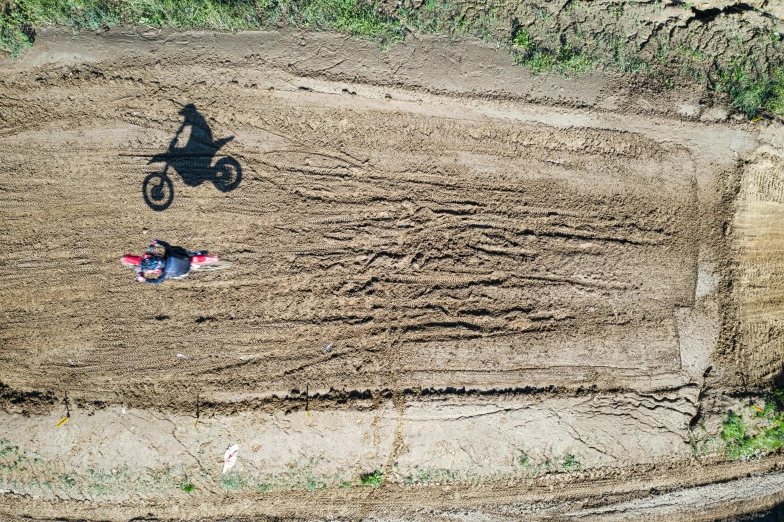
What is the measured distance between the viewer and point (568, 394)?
6.73 m

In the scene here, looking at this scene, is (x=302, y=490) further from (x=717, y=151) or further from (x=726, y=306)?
(x=717, y=151)

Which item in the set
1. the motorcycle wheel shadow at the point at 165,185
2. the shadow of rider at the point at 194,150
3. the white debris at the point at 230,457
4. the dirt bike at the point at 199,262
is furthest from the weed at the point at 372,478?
the shadow of rider at the point at 194,150

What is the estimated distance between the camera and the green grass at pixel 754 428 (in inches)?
269

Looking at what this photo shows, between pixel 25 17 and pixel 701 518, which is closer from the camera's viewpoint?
pixel 25 17

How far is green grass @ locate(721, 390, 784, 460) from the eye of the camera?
683cm

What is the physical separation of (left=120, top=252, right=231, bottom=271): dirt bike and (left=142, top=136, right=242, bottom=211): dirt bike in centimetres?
90

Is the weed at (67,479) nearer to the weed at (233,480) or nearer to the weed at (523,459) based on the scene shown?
the weed at (233,480)

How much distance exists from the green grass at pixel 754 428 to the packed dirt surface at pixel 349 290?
1.69ft

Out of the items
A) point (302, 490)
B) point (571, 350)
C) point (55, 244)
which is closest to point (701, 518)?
point (571, 350)

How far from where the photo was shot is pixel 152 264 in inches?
241

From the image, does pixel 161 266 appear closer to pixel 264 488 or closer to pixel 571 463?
pixel 264 488

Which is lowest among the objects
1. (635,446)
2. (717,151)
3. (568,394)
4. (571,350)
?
(635,446)

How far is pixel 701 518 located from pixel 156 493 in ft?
29.7

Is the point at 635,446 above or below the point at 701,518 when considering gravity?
above
